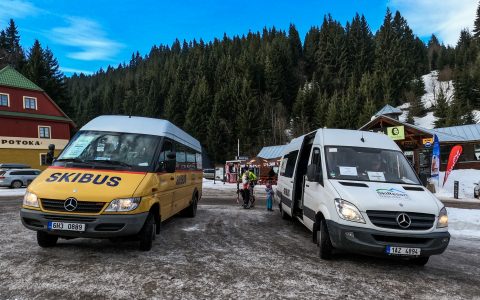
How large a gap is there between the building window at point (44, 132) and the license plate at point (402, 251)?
44.0m

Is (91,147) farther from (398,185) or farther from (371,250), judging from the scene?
(398,185)

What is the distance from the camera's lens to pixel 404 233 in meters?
5.85

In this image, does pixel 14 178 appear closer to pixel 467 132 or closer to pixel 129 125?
pixel 129 125

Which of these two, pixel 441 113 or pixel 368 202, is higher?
pixel 441 113

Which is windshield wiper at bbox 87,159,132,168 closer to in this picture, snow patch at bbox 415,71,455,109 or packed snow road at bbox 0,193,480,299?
packed snow road at bbox 0,193,480,299

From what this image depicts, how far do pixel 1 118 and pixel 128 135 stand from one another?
3833 centimetres

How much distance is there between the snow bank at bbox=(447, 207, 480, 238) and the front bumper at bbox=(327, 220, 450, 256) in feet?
17.9

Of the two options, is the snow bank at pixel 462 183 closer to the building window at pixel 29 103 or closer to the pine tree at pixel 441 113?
the pine tree at pixel 441 113

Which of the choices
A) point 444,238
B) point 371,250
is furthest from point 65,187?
point 444,238

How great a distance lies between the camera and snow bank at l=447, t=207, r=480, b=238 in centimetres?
1070

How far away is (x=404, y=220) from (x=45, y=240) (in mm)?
6297

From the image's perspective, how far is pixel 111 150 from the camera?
7.24m

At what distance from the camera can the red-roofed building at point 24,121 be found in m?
38.9

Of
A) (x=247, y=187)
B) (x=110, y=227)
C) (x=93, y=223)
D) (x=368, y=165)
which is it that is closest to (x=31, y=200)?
(x=93, y=223)
